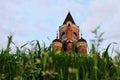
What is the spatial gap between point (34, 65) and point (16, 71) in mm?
167

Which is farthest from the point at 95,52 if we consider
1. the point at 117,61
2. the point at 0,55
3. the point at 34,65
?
the point at 0,55

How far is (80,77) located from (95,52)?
0.38m

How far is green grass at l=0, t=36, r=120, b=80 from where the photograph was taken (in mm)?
2699

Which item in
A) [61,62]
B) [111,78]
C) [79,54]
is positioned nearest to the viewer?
[111,78]

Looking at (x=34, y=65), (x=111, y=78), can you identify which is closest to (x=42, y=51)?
(x=34, y=65)

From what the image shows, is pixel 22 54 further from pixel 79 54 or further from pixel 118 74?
pixel 118 74

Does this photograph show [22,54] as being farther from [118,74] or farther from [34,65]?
[118,74]

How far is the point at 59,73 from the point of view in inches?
109

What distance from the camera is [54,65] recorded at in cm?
Answer: 283

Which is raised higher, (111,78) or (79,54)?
(79,54)

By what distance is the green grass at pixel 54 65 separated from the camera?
106 inches

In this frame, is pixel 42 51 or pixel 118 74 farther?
pixel 42 51

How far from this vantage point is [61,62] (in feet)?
9.76

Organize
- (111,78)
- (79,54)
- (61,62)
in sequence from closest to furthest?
(111,78) < (61,62) < (79,54)
